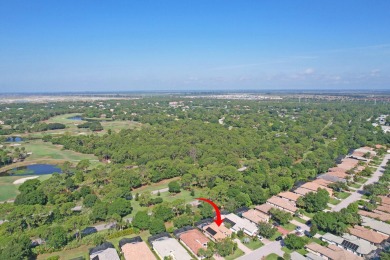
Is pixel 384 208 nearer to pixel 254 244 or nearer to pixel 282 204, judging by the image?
pixel 282 204

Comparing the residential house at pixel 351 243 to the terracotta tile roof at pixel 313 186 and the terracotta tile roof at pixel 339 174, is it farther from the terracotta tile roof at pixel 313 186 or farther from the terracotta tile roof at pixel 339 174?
the terracotta tile roof at pixel 339 174

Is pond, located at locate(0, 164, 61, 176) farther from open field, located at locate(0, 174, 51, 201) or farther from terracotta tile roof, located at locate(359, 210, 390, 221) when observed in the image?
terracotta tile roof, located at locate(359, 210, 390, 221)

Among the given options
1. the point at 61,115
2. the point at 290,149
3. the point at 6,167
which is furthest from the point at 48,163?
the point at 61,115

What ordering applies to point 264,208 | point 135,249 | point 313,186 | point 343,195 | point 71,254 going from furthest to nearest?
point 313,186 < point 343,195 < point 264,208 < point 71,254 < point 135,249

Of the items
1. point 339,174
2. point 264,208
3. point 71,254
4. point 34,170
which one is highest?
point 339,174

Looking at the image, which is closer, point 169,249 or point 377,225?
point 169,249

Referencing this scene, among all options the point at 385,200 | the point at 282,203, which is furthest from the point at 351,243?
the point at 385,200

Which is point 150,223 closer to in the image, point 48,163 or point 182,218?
point 182,218
